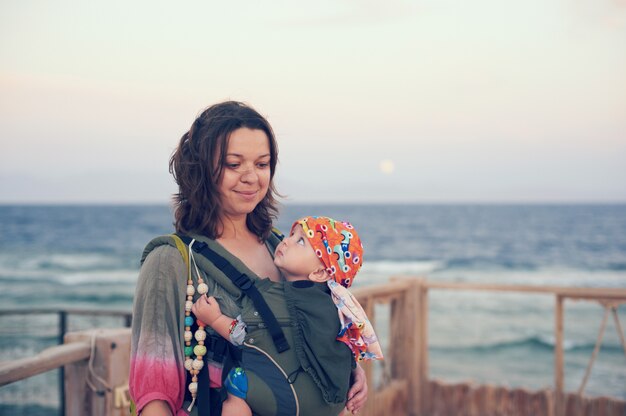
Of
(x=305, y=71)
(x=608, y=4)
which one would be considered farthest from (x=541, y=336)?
(x=305, y=71)

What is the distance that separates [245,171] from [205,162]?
12 centimetres

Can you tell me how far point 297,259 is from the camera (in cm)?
204

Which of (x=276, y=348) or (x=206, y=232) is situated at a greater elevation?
(x=206, y=232)

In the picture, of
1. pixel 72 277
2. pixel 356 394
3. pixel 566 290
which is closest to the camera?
pixel 356 394

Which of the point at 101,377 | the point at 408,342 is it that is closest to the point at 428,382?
the point at 408,342

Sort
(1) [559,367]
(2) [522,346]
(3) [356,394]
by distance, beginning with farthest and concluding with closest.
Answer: (2) [522,346], (1) [559,367], (3) [356,394]

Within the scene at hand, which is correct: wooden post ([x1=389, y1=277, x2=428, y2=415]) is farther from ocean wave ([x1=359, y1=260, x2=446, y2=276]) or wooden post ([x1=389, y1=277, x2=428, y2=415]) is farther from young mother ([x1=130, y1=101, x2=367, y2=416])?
ocean wave ([x1=359, y1=260, x2=446, y2=276])

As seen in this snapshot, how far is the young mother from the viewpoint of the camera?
70.8 inches

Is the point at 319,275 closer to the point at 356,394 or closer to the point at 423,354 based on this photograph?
the point at 356,394

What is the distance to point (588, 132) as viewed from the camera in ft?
84.7

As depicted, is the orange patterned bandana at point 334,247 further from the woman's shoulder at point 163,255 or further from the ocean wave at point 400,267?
the ocean wave at point 400,267

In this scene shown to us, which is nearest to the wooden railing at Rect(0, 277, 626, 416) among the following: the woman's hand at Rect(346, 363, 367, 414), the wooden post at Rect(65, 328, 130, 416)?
the wooden post at Rect(65, 328, 130, 416)

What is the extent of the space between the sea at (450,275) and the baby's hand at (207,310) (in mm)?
600

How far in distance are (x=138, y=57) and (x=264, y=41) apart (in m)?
1.58
